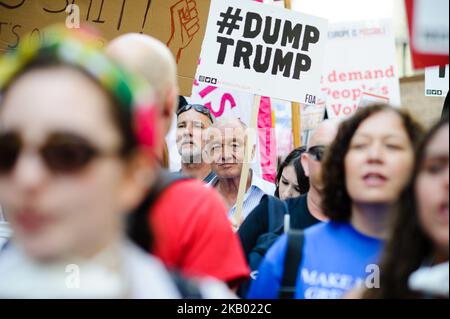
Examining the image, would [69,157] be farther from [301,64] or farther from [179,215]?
[301,64]

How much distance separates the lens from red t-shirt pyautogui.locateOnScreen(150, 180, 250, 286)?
4.80 ft

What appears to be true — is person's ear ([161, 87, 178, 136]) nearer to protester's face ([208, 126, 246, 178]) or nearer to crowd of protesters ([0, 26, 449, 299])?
crowd of protesters ([0, 26, 449, 299])

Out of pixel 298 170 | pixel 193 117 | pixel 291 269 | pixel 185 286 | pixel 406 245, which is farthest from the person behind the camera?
pixel 193 117

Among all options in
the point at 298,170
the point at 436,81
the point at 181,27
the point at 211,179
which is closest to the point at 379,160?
the point at 298,170

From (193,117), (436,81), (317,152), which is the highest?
(436,81)

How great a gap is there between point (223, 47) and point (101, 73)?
2.12m

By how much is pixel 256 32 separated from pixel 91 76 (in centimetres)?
219

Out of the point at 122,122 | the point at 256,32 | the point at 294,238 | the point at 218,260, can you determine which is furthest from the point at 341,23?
the point at 122,122

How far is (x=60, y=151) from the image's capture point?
1147 millimetres

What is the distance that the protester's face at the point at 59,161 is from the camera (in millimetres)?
1134

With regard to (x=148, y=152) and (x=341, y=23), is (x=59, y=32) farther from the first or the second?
(x=341, y=23)

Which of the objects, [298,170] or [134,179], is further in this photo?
[298,170]

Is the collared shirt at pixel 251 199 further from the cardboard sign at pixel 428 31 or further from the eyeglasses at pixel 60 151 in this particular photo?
the eyeglasses at pixel 60 151

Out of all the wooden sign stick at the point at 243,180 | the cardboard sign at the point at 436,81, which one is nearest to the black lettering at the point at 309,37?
the wooden sign stick at the point at 243,180
